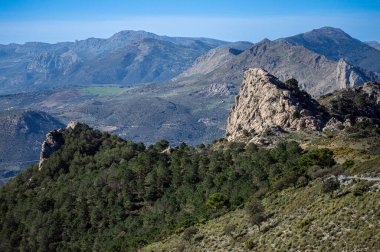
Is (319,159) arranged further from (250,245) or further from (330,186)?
(250,245)

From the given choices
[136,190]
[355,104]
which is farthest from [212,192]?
[355,104]

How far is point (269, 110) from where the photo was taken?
395 feet

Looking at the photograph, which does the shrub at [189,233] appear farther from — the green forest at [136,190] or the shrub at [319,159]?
the shrub at [319,159]

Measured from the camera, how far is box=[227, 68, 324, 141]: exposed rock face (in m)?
110

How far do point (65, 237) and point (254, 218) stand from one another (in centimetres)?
5476

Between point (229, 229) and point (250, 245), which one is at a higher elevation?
point (250, 245)

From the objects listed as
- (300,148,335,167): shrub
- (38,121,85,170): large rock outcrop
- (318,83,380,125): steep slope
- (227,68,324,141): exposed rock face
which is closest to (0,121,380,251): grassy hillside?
(300,148,335,167): shrub

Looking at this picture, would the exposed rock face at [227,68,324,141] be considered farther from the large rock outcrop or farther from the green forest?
the large rock outcrop

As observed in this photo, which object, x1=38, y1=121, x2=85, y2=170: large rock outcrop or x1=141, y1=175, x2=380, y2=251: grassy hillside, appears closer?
x1=141, y1=175, x2=380, y2=251: grassy hillside

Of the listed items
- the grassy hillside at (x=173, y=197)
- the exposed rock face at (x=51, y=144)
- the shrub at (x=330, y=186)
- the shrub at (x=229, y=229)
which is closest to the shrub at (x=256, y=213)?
the grassy hillside at (x=173, y=197)

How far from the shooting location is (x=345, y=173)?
206ft

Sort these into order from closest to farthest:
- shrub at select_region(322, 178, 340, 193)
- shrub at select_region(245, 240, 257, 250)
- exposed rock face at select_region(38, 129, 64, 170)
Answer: shrub at select_region(245, 240, 257, 250), shrub at select_region(322, 178, 340, 193), exposed rock face at select_region(38, 129, 64, 170)

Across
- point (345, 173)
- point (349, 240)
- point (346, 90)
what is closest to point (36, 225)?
point (345, 173)

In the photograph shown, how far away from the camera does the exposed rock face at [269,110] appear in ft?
362
